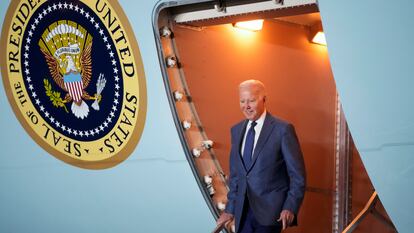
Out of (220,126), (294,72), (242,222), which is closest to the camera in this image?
(242,222)

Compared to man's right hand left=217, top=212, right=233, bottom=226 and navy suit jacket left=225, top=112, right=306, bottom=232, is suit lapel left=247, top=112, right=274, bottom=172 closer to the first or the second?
navy suit jacket left=225, top=112, right=306, bottom=232

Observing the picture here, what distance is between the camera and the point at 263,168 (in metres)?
3.38

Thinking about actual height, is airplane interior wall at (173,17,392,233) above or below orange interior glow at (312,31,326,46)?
below

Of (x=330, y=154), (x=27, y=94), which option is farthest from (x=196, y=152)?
(x=330, y=154)

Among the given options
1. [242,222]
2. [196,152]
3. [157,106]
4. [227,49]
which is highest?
[227,49]

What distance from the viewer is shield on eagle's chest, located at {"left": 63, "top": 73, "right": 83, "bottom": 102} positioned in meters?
4.19

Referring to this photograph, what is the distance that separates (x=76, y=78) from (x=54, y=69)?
219 mm

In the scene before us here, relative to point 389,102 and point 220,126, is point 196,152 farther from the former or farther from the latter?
point 389,102

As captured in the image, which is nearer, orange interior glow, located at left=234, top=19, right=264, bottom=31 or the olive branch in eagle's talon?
the olive branch in eagle's talon

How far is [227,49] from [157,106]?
0.77m

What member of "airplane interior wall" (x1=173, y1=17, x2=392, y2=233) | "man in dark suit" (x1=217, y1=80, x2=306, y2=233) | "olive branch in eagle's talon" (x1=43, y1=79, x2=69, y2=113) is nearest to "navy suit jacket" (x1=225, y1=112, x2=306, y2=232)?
"man in dark suit" (x1=217, y1=80, x2=306, y2=233)

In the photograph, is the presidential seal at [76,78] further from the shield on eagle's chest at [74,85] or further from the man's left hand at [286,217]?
the man's left hand at [286,217]

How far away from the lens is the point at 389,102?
115 inches

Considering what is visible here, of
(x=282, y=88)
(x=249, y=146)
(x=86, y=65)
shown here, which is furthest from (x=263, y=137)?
(x=282, y=88)
